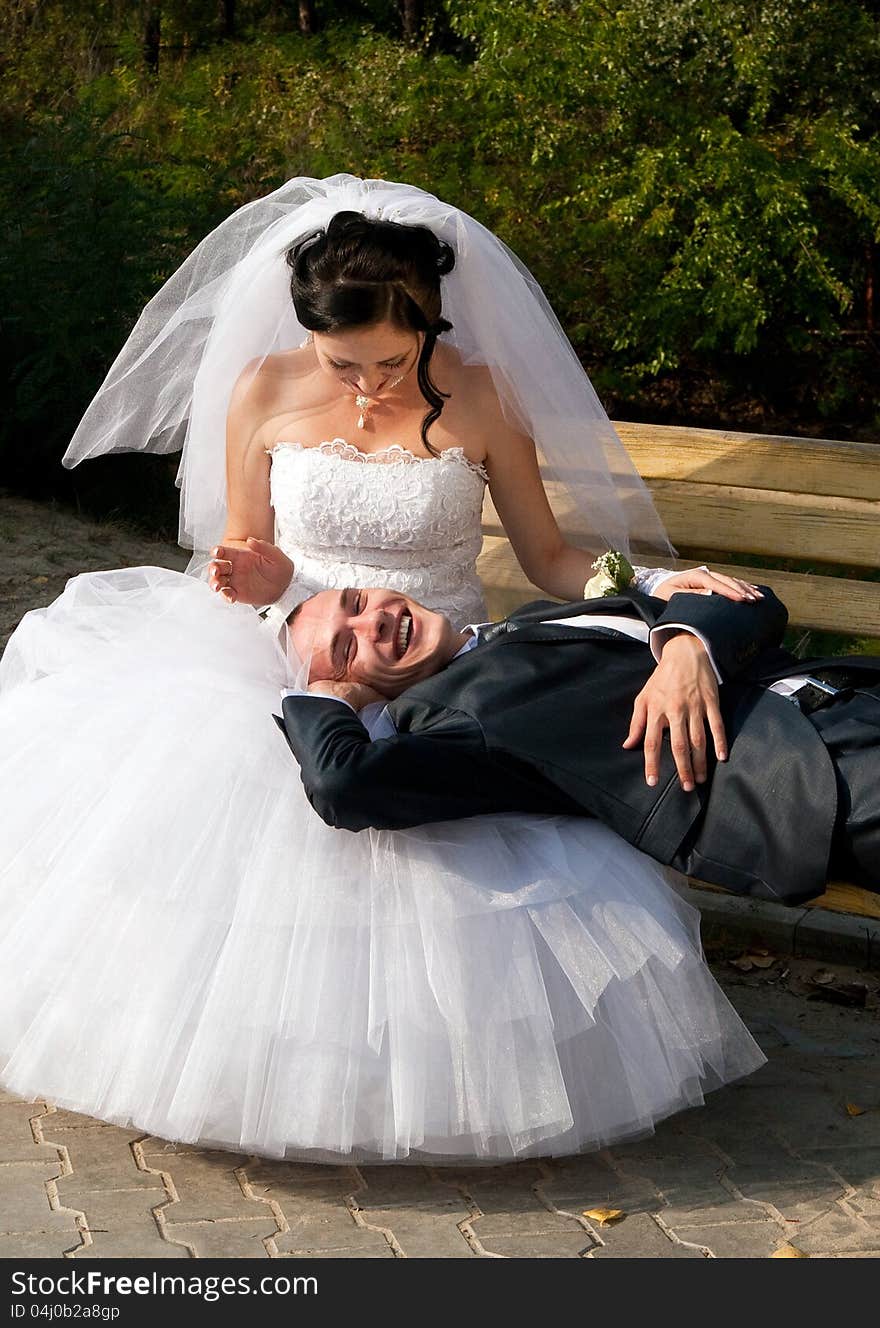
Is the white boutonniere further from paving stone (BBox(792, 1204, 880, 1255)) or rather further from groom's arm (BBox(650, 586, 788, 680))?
paving stone (BBox(792, 1204, 880, 1255))

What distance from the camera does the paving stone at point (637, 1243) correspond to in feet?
9.43

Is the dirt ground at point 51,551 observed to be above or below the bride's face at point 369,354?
below

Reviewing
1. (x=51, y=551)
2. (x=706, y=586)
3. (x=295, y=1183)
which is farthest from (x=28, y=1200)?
(x=51, y=551)

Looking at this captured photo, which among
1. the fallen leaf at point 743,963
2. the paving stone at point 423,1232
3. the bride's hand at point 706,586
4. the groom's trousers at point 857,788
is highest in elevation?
the bride's hand at point 706,586

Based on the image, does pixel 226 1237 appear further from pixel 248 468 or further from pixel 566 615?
pixel 248 468

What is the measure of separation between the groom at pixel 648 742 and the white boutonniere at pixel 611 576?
0.93ft

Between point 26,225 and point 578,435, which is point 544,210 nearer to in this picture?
point 26,225

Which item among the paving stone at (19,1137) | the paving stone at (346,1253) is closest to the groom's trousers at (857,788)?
the paving stone at (346,1253)

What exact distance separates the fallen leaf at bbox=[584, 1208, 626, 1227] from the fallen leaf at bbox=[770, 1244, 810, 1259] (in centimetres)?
30

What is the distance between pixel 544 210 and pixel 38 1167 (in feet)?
25.1

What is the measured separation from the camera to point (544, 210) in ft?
31.3

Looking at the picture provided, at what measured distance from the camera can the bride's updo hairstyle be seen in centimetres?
363

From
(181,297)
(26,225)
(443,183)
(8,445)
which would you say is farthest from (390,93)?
(181,297)

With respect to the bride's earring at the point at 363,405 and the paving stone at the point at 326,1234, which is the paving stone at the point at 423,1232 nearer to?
the paving stone at the point at 326,1234
